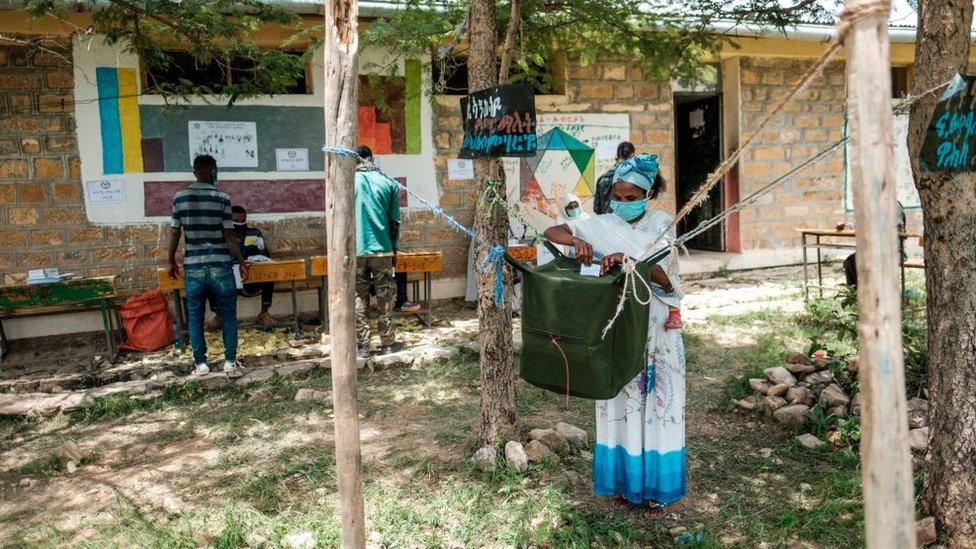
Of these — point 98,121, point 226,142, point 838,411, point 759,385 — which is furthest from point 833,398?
point 98,121

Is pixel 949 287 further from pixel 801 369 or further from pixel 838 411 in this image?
pixel 801 369

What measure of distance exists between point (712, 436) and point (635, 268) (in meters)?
2.15

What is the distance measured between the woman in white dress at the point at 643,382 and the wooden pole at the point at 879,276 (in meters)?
1.51

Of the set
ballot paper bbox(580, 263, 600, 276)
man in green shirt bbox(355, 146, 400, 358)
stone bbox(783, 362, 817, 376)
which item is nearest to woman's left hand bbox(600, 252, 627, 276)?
ballot paper bbox(580, 263, 600, 276)

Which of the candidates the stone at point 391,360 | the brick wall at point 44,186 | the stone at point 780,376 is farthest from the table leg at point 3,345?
the stone at point 780,376

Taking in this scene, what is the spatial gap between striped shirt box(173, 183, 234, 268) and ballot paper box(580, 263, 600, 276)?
386cm

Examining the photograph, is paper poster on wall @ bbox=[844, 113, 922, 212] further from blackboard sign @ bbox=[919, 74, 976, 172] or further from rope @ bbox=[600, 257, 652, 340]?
rope @ bbox=[600, 257, 652, 340]

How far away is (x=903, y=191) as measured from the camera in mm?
11719

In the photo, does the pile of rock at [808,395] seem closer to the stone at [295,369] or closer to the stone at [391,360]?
the stone at [391,360]

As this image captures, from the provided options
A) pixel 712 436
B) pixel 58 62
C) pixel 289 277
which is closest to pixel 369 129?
pixel 289 277

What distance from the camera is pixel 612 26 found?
5688 millimetres

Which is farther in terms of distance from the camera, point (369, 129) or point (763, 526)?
point (369, 129)

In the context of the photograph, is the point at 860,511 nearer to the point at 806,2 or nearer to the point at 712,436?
the point at 712,436

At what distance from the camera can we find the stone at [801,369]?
207 inches
